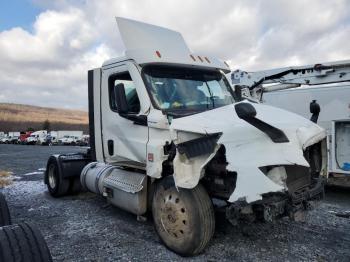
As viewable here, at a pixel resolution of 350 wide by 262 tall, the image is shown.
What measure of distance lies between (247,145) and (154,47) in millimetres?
2419

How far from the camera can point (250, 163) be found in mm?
4117

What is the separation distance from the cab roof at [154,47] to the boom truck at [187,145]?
17mm

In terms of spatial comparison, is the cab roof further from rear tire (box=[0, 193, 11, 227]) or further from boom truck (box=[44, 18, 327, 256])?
rear tire (box=[0, 193, 11, 227])

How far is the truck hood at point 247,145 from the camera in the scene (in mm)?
4059

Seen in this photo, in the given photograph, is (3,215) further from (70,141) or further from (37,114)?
(37,114)

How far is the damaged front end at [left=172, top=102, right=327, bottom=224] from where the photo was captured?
4.09 m

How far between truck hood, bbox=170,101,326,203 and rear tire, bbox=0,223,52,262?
2.02m

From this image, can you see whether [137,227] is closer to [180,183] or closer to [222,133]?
[180,183]

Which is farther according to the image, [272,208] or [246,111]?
A: [272,208]

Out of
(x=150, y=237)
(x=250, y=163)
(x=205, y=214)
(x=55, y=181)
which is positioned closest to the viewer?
(x=250, y=163)

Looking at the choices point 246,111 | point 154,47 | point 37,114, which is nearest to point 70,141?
point 154,47

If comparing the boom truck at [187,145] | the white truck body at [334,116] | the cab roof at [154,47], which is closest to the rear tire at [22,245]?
the boom truck at [187,145]

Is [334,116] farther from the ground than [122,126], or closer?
farther from the ground

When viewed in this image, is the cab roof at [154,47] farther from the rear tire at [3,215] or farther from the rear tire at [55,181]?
the rear tire at [55,181]
